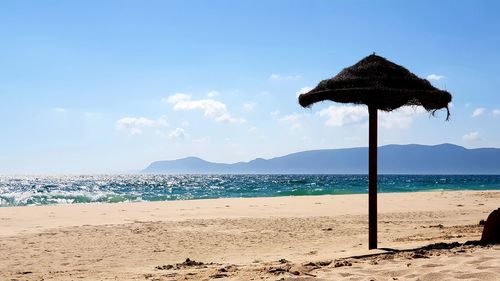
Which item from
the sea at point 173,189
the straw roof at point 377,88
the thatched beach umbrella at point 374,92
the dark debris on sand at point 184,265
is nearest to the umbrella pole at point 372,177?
the thatched beach umbrella at point 374,92

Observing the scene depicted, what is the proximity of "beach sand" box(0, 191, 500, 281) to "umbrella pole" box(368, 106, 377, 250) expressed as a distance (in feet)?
0.93

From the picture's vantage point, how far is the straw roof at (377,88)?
282 inches

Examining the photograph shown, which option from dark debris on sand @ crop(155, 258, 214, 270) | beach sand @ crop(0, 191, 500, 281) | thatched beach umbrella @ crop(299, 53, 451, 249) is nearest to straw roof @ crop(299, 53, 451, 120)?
thatched beach umbrella @ crop(299, 53, 451, 249)

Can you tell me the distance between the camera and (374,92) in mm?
7098

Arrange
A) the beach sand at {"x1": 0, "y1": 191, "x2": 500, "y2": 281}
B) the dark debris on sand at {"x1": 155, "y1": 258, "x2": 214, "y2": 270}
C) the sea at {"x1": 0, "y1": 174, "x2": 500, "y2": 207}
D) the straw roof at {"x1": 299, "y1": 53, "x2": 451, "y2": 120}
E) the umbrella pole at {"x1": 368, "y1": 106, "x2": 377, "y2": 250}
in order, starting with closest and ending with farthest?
the beach sand at {"x1": 0, "y1": 191, "x2": 500, "y2": 281} < the dark debris on sand at {"x1": 155, "y1": 258, "x2": 214, "y2": 270} < the straw roof at {"x1": 299, "y1": 53, "x2": 451, "y2": 120} < the umbrella pole at {"x1": 368, "y1": 106, "x2": 377, "y2": 250} < the sea at {"x1": 0, "y1": 174, "x2": 500, "y2": 207}

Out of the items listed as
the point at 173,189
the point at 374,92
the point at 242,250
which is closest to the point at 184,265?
the point at 242,250

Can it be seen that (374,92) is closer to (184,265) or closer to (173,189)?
(184,265)

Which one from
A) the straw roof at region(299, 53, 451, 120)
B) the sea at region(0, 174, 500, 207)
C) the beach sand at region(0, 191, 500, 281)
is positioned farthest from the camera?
the sea at region(0, 174, 500, 207)

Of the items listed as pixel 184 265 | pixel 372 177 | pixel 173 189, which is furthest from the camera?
pixel 173 189

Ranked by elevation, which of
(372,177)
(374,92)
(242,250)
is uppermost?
(374,92)

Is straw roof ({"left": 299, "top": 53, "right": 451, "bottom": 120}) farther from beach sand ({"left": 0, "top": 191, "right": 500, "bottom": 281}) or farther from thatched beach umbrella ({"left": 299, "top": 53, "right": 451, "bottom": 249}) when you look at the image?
beach sand ({"left": 0, "top": 191, "right": 500, "bottom": 281})

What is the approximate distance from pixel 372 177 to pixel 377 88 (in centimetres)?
142

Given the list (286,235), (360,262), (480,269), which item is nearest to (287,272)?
(360,262)

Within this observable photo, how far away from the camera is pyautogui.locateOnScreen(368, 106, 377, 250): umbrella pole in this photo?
24.9 feet
